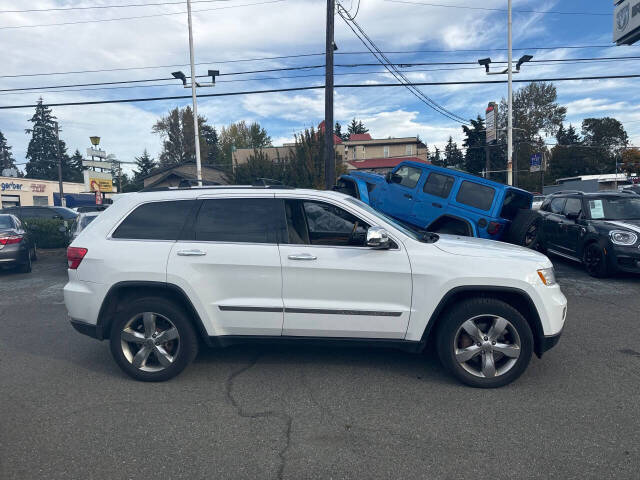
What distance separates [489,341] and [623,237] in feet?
19.6

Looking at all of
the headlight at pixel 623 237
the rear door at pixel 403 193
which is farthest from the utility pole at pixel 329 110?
the headlight at pixel 623 237

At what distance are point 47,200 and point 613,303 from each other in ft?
202

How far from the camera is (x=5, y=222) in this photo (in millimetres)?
10797

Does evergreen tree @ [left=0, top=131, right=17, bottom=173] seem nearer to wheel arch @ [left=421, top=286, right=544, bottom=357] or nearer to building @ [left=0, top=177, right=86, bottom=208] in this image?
building @ [left=0, top=177, right=86, bottom=208]

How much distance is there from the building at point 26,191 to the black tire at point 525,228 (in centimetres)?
5347

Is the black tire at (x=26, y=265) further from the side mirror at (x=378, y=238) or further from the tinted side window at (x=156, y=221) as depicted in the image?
the side mirror at (x=378, y=238)

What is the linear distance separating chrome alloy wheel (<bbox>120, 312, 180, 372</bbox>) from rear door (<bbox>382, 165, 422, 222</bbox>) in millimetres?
6439

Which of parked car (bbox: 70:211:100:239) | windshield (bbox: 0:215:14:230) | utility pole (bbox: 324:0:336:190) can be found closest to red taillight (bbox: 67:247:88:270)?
parked car (bbox: 70:211:100:239)

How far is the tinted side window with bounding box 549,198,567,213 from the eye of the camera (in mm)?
10148

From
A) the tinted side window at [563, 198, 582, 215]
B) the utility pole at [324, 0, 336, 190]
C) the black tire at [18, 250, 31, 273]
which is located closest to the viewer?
the tinted side window at [563, 198, 582, 215]

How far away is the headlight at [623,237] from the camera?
7992 millimetres

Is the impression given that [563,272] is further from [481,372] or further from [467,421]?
[467,421]

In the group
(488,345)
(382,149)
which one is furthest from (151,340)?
(382,149)

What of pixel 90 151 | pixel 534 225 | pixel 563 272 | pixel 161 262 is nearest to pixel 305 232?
pixel 161 262
